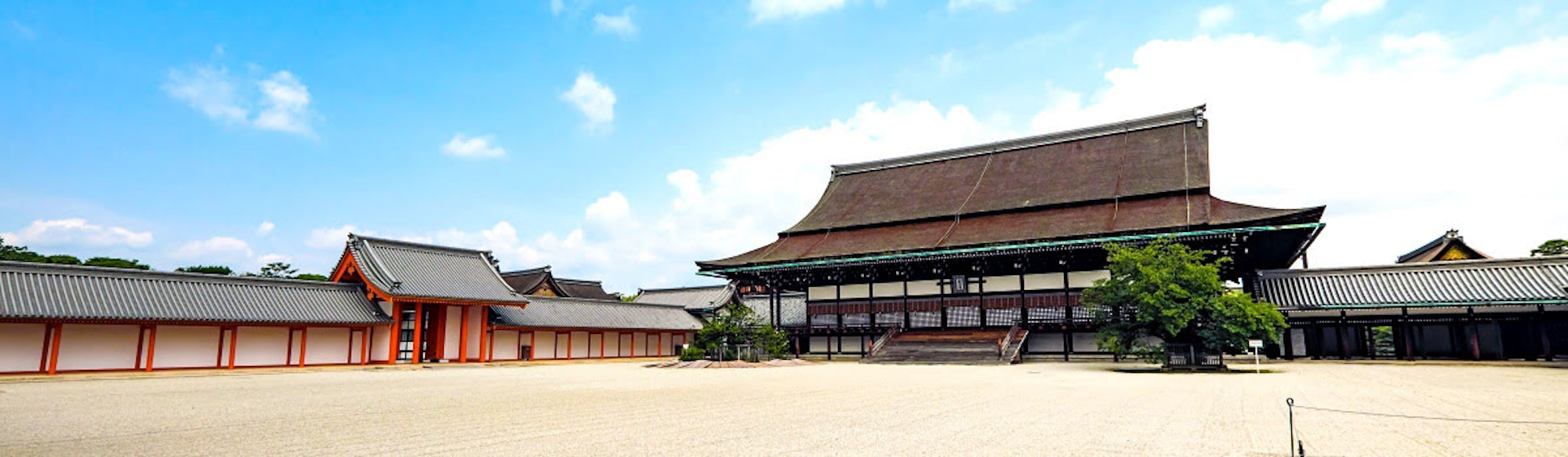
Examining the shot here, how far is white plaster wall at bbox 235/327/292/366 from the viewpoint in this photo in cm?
2198

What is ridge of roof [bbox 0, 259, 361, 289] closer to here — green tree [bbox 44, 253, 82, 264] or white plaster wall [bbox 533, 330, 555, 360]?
white plaster wall [bbox 533, 330, 555, 360]

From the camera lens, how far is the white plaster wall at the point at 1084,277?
944 inches

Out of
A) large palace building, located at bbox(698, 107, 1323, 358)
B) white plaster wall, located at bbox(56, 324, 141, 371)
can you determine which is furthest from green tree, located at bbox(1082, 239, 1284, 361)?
white plaster wall, located at bbox(56, 324, 141, 371)

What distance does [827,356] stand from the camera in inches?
1112

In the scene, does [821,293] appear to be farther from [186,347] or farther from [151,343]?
[151,343]

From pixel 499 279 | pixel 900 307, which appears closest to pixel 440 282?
pixel 499 279

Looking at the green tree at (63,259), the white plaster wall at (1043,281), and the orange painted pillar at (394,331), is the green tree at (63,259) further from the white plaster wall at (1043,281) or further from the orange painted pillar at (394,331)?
the white plaster wall at (1043,281)

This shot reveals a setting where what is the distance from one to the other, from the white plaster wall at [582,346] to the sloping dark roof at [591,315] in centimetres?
70

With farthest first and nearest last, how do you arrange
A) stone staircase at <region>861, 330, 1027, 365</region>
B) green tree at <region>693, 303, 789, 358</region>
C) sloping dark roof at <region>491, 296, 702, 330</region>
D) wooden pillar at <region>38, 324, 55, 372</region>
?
1. sloping dark roof at <region>491, 296, 702, 330</region>
2. green tree at <region>693, 303, 789, 358</region>
3. stone staircase at <region>861, 330, 1027, 365</region>
4. wooden pillar at <region>38, 324, 55, 372</region>

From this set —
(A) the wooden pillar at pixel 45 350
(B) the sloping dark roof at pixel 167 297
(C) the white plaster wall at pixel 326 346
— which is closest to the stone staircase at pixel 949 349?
(B) the sloping dark roof at pixel 167 297

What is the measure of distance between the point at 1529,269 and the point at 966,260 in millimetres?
15154

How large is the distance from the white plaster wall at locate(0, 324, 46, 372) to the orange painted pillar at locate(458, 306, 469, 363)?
1057 cm

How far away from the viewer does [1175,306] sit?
17.5m

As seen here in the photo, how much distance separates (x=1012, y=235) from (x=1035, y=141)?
8.37m
